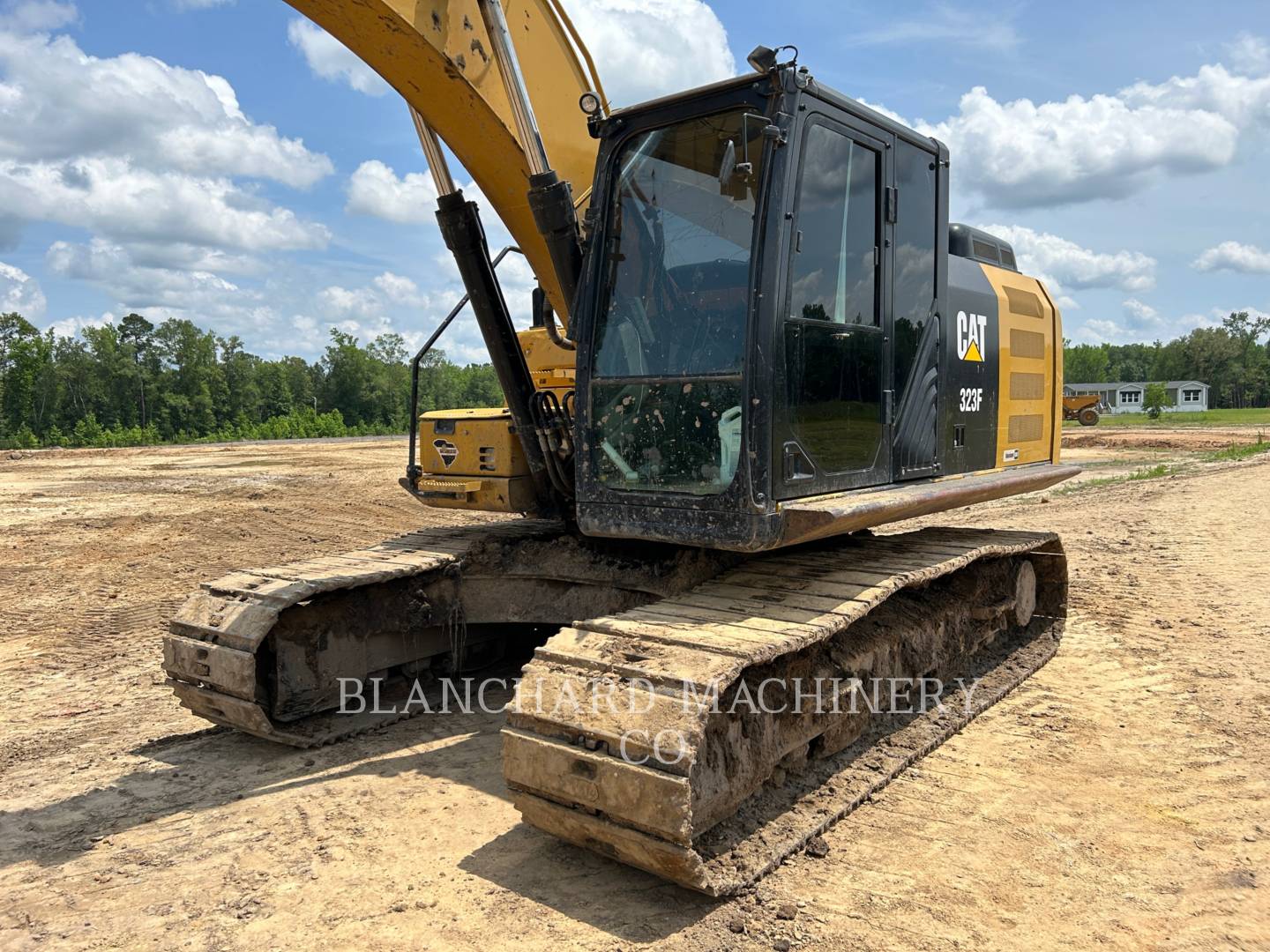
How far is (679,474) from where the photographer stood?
3893 mm

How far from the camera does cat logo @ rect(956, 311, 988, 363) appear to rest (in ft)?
17.3

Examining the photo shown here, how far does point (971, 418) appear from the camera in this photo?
5.46 metres

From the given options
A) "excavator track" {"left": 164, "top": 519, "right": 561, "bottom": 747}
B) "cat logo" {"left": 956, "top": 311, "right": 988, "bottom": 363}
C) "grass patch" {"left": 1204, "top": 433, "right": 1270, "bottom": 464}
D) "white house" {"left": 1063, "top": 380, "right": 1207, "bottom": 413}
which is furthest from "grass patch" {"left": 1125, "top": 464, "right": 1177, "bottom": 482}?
"white house" {"left": 1063, "top": 380, "right": 1207, "bottom": 413}

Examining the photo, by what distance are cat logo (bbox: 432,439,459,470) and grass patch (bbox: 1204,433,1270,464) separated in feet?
69.6

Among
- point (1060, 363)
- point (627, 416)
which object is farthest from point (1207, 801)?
point (1060, 363)

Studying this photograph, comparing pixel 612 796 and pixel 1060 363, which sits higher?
pixel 1060 363

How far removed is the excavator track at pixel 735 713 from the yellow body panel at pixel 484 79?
1.70 metres

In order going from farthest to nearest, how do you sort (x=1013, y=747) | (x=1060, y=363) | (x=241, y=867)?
(x=1060, y=363), (x=1013, y=747), (x=241, y=867)

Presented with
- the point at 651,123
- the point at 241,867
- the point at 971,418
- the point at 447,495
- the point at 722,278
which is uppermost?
the point at 651,123

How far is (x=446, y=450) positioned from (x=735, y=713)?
2.43 m

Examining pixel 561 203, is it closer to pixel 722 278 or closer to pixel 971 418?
pixel 722 278

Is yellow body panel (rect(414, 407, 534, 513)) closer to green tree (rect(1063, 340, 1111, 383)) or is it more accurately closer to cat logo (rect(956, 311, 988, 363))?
cat logo (rect(956, 311, 988, 363))

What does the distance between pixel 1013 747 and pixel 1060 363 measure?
3338 mm

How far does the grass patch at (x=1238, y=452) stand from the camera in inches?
870
